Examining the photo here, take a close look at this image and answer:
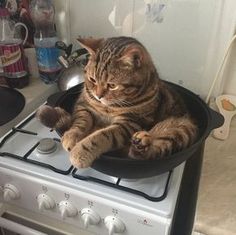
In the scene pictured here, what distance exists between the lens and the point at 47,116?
60 centimetres

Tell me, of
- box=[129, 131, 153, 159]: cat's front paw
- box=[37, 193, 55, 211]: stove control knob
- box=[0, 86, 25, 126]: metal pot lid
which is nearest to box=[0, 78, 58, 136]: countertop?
box=[0, 86, 25, 126]: metal pot lid

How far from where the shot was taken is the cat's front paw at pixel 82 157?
55cm

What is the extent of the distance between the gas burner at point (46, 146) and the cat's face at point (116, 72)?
0.19 metres

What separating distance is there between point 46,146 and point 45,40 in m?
0.47

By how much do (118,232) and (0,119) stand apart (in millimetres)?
488

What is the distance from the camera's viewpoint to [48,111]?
61 cm

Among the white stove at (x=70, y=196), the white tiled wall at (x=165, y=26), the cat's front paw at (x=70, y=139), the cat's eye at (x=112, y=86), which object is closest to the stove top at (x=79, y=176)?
the white stove at (x=70, y=196)

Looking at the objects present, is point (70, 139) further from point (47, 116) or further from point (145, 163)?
point (145, 163)

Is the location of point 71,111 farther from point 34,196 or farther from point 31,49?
point 31,49

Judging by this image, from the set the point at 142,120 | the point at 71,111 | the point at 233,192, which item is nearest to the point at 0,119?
the point at 71,111

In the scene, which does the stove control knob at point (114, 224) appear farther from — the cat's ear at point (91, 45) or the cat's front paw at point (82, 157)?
the cat's ear at point (91, 45)

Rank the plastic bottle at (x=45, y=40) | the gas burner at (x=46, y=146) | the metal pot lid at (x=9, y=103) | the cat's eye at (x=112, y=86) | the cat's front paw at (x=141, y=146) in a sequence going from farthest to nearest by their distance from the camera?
the plastic bottle at (x=45, y=40) < the metal pot lid at (x=9, y=103) < the gas burner at (x=46, y=146) < the cat's eye at (x=112, y=86) < the cat's front paw at (x=141, y=146)

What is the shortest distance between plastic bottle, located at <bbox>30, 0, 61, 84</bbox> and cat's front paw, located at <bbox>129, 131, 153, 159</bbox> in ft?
2.00

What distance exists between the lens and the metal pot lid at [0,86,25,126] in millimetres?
885
